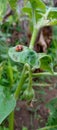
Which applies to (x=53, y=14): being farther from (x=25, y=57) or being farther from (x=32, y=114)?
(x=32, y=114)

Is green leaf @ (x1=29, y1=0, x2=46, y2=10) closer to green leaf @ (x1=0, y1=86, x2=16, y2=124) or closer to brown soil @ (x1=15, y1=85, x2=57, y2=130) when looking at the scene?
green leaf @ (x1=0, y1=86, x2=16, y2=124)

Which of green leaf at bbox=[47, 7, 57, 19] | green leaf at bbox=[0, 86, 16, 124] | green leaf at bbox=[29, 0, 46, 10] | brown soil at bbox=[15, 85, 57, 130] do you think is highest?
green leaf at bbox=[29, 0, 46, 10]

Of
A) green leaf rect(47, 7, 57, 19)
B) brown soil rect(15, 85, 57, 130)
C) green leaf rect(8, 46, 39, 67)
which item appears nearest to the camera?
green leaf rect(8, 46, 39, 67)

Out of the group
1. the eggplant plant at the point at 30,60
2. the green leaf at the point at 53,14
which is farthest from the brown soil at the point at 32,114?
the green leaf at the point at 53,14

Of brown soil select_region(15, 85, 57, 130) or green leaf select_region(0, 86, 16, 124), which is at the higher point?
green leaf select_region(0, 86, 16, 124)

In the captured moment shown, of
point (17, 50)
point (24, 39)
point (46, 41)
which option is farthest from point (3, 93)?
point (24, 39)

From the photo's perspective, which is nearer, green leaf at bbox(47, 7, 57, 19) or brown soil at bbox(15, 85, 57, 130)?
green leaf at bbox(47, 7, 57, 19)

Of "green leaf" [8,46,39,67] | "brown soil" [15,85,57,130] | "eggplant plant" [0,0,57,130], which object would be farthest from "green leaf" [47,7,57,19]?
"brown soil" [15,85,57,130]
